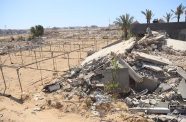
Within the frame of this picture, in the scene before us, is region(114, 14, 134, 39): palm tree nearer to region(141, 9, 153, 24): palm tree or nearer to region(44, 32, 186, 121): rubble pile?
region(141, 9, 153, 24): palm tree

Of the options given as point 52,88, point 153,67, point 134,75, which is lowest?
point 52,88

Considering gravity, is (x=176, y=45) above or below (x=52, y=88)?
above

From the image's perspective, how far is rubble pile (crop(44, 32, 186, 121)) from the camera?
Answer: 10141 mm

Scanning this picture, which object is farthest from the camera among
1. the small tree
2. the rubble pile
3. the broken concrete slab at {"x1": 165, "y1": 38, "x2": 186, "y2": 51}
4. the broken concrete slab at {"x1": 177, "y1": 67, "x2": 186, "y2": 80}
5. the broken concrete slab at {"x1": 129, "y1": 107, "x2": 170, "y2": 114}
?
the small tree

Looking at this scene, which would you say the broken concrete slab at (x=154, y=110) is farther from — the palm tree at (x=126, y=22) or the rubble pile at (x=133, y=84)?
the palm tree at (x=126, y=22)

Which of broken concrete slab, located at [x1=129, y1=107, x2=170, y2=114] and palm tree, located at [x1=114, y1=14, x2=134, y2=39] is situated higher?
palm tree, located at [x1=114, y1=14, x2=134, y2=39]

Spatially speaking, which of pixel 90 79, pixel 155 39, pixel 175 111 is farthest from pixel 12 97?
pixel 155 39

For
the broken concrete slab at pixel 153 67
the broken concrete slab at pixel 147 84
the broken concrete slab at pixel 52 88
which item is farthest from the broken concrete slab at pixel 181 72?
the broken concrete slab at pixel 52 88

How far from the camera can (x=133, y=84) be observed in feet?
40.8

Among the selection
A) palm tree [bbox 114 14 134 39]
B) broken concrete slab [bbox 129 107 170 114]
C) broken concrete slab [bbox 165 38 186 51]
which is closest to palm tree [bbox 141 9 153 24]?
palm tree [bbox 114 14 134 39]

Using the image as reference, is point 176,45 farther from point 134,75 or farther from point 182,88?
point 182,88

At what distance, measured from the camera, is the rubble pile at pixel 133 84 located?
10.1 metres

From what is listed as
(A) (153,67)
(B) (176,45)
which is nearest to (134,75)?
(A) (153,67)

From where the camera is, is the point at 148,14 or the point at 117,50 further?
the point at 148,14
